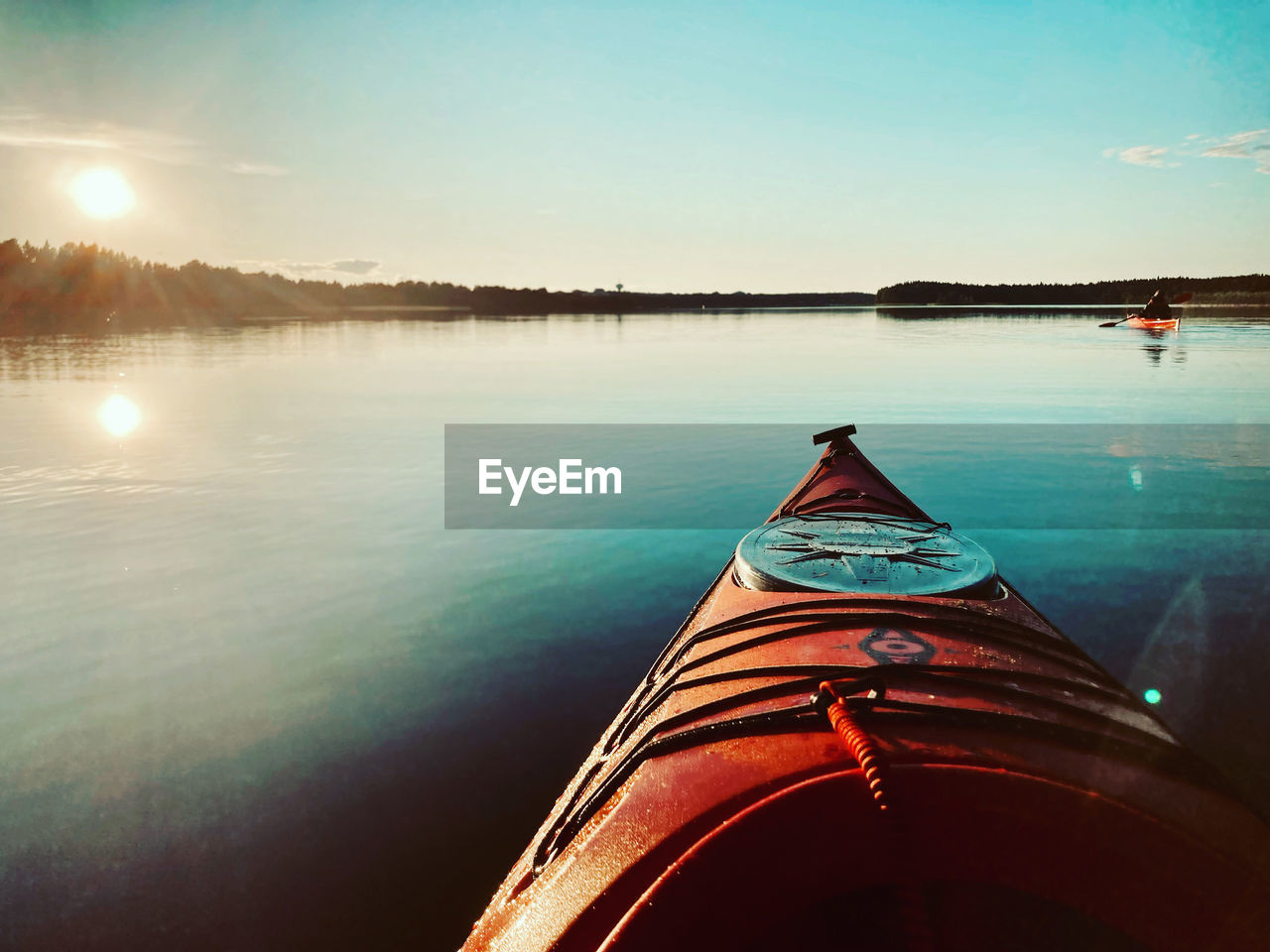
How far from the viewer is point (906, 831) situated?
72.3 inches

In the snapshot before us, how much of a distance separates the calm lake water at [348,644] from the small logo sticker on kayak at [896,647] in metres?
3.38

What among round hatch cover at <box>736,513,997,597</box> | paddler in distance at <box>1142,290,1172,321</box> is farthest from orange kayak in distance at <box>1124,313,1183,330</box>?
round hatch cover at <box>736,513,997,597</box>

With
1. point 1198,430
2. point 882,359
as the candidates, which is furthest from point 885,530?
point 882,359

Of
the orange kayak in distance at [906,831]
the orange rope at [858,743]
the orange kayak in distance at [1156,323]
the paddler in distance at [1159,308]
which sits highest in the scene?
the paddler in distance at [1159,308]

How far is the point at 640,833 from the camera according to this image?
214cm

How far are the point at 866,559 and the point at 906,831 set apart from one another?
8.11 feet

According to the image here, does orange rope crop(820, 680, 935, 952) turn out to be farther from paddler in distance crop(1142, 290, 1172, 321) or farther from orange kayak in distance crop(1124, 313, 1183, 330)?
paddler in distance crop(1142, 290, 1172, 321)

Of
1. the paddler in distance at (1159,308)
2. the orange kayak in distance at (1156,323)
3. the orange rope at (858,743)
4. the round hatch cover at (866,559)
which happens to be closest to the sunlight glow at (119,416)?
the round hatch cover at (866,559)

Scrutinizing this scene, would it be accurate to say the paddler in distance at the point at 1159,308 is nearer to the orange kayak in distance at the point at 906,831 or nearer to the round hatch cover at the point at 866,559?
the round hatch cover at the point at 866,559

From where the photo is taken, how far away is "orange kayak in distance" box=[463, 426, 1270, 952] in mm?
1840

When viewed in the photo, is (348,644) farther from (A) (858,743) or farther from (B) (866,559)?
(A) (858,743)

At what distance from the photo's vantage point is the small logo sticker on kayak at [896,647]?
2854 mm

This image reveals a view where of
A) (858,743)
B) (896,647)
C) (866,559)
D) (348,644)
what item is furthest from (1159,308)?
(858,743)

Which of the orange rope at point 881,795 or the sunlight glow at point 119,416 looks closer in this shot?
the orange rope at point 881,795
